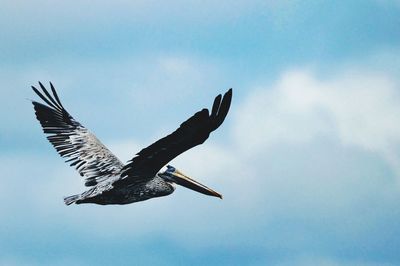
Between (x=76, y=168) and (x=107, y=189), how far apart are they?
2706 mm

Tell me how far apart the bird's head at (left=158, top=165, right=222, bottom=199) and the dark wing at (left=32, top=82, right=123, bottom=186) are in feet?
3.81

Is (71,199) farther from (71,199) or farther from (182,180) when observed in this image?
(182,180)

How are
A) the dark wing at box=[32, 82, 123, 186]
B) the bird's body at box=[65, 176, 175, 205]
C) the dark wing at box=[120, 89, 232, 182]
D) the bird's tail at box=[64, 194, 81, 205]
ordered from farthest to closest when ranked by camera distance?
1. the dark wing at box=[32, 82, 123, 186]
2. the bird's body at box=[65, 176, 175, 205]
3. the bird's tail at box=[64, 194, 81, 205]
4. the dark wing at box=[120, 89, 232, 182]

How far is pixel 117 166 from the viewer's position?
21406 mm

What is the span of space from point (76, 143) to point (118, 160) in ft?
5.83

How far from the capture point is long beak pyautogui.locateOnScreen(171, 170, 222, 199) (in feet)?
71.3

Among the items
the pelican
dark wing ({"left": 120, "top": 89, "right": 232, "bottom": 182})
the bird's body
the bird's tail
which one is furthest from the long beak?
the bird's tail

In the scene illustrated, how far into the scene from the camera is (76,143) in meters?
23.1

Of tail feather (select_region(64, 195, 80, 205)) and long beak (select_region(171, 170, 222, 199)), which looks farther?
long beak (select_region(171, 170, 222, 199))

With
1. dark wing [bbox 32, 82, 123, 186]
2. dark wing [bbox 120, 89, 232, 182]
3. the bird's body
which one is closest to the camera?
dark wing [bbox 120, 89, 232, 182]

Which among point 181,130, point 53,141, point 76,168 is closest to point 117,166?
point 76,168

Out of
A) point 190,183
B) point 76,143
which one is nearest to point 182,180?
point 190,183

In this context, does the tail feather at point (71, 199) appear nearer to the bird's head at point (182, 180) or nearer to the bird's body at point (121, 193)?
the bird's body at point (121, 193)

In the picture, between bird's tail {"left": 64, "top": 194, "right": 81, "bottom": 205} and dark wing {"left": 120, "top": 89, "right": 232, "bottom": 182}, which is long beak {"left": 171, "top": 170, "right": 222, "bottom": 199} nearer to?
dark wing {"left": 120, "top": 89, "right": 232, "bottom": 182}
